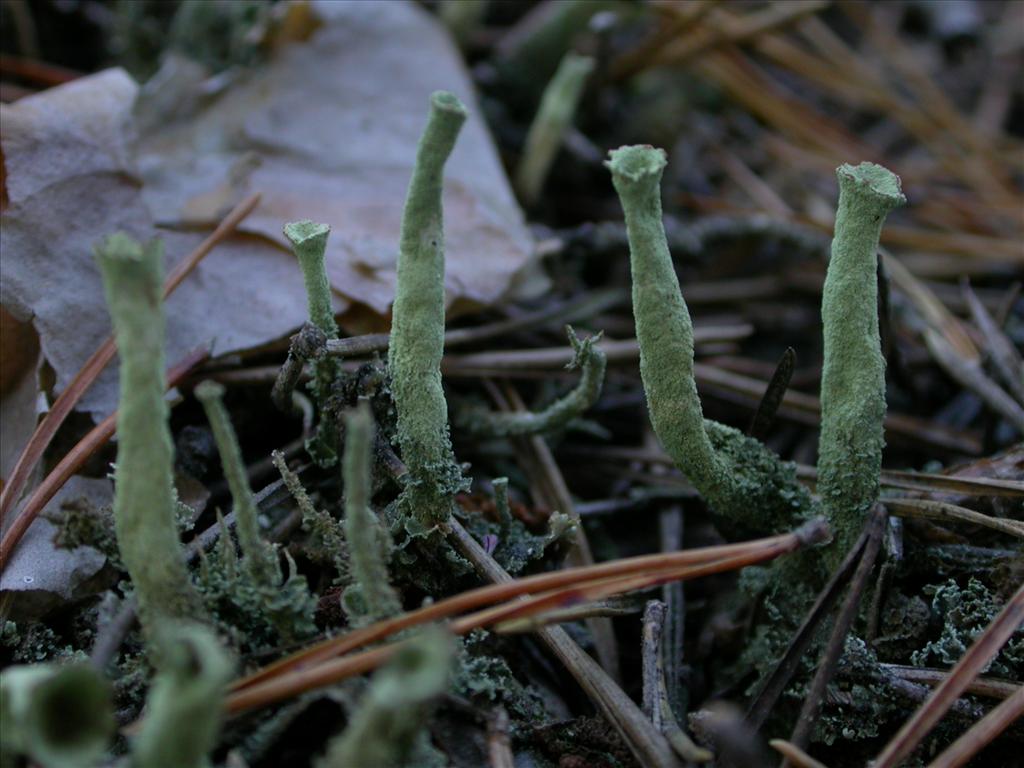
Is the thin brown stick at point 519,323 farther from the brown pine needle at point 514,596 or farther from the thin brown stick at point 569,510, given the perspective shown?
the brown pine needle at point 514,596

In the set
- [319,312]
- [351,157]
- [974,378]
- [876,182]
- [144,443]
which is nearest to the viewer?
[144,443]

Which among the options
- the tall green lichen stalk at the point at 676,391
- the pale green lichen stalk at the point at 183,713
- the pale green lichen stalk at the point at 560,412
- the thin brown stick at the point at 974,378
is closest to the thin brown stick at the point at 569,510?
the pale green lichen stalk at the point at 560,412

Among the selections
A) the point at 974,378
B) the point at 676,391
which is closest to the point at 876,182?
the point at 676,391

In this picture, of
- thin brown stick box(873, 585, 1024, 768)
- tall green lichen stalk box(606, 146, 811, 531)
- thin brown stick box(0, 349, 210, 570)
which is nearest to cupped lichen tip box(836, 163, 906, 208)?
tall green lichen stalk box(606, 146, 811, 531)

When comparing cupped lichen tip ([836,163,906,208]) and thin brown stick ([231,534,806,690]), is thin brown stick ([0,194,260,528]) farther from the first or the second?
cupped lichen tip ([836,163,906,208])

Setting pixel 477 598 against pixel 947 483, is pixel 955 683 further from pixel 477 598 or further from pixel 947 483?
pixel 477 598
